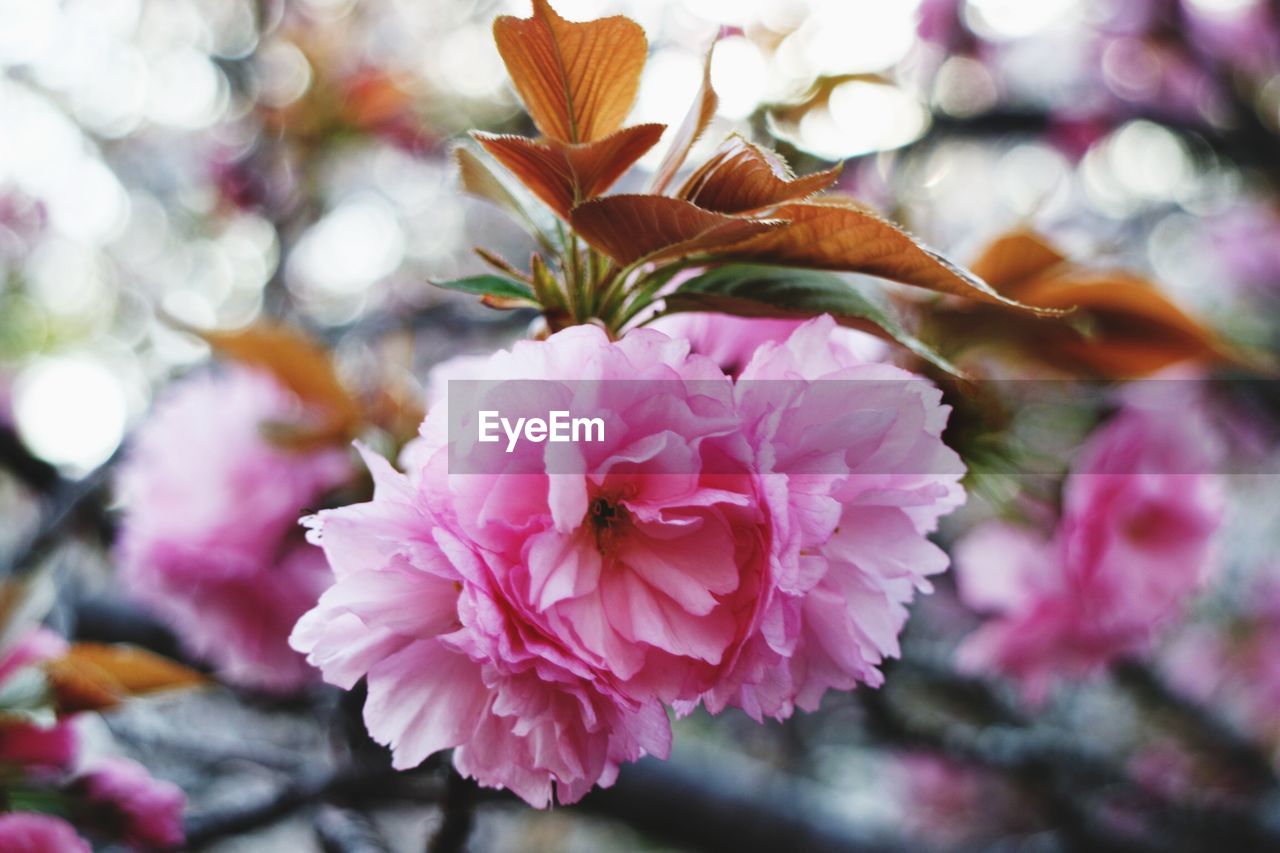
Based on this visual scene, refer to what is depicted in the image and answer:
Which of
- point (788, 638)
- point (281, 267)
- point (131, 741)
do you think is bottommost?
point (131, 741)

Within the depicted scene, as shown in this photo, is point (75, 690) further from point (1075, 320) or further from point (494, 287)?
point (1075, 320)

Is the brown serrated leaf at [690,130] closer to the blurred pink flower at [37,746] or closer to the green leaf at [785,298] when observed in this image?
the green leaf at [785,298]

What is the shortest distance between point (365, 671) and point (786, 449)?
236 mm

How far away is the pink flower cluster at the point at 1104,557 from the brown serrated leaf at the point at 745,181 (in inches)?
26.6

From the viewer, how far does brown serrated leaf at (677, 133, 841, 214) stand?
384 millimetres

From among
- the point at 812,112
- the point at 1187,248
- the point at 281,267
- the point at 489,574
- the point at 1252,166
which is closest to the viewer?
the point at 489,574

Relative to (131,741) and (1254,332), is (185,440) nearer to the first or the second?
(131,741)

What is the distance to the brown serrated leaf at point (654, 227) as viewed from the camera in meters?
0.38

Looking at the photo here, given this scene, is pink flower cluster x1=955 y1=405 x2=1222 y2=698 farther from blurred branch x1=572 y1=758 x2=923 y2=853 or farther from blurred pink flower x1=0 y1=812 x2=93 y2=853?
blurred pink flower x1=0 y1=812 x2=93 y2=853

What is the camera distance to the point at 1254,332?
186cm

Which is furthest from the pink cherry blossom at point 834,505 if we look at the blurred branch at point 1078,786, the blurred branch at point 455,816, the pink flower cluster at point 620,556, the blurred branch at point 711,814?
the blurred branch at point 1078,786

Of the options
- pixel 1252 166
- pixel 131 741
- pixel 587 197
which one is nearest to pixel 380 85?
pixel 131 741

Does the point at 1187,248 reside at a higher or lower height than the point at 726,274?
lower

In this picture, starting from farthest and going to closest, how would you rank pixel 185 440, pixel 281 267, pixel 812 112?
pixel 281 267 < pixel 812 112 < pixel 185 440
